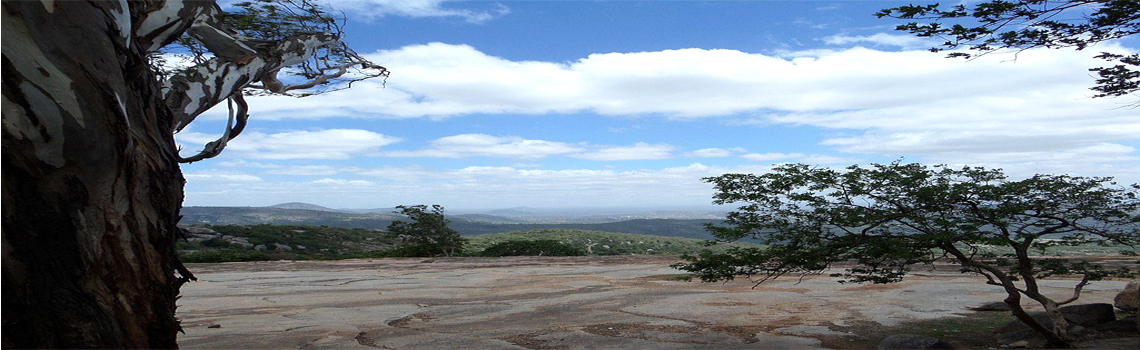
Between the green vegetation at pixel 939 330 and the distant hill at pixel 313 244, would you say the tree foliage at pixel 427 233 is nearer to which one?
the distant hill at pixel 313 244

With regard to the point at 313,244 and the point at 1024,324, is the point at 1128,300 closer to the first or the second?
the point at 1024,324

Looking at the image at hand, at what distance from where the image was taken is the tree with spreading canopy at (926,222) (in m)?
7.98

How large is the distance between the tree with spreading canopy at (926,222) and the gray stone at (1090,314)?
5.73ft

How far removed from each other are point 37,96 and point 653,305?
11686mm

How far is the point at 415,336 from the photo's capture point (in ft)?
31.9

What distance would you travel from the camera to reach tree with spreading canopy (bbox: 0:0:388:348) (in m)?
2.79

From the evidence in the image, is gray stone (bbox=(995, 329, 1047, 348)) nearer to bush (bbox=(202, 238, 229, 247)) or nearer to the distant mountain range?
bush (bbox=(202, 238, 229, 247))

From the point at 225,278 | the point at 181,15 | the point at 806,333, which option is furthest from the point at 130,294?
the point at 225,278

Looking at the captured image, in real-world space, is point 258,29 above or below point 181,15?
above

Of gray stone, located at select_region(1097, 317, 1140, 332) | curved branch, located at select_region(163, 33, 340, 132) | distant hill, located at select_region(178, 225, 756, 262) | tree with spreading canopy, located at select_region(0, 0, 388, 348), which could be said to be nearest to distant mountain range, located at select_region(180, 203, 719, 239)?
distant hill, located at select_region(178, 225, 756, 262)

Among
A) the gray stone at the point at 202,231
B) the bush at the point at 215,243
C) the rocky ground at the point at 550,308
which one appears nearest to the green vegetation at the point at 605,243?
the bush at the point at 215,243

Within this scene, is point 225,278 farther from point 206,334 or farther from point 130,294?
point 130,294

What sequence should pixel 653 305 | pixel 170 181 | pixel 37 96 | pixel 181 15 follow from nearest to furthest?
1. pixel 37 96
2. pixel 170 181
3. pixel 181 15
4. pixel 653 305

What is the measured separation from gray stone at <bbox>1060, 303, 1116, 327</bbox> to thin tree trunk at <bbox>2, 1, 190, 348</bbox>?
39.6 ft
